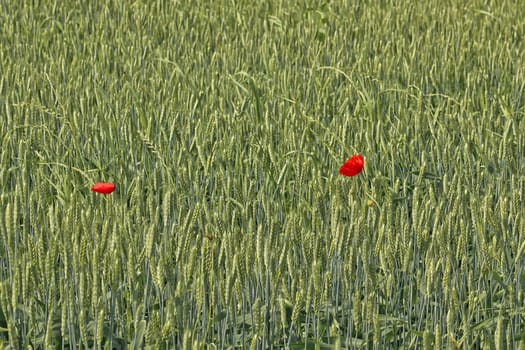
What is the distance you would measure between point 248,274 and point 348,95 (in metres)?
1.67

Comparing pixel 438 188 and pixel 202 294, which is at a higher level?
pixel 202 294

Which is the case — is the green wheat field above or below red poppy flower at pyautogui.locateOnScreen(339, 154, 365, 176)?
below

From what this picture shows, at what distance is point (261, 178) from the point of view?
241cm

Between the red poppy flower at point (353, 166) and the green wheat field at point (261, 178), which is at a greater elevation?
the red poppy flower at point (353, 166)

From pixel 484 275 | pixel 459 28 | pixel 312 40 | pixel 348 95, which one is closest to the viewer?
pixel 484 275

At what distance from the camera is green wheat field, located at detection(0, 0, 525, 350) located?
164 cm

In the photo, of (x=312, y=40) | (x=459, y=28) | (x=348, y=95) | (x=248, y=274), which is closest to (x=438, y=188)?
(x=348, y=95)

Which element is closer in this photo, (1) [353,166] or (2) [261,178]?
(1) [353,166]

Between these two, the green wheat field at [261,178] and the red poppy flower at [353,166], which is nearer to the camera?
the green wheat field at [261,178]

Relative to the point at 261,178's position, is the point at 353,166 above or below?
above

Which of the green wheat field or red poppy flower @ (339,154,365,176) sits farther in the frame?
red poppy flower @ (339,154,365,176)

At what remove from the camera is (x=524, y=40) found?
421 cm

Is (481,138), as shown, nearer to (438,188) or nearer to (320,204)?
(438,188)

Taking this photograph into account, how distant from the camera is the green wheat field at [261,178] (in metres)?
1.64
